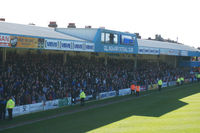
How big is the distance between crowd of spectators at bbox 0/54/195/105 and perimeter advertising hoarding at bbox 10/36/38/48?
2.56 meters

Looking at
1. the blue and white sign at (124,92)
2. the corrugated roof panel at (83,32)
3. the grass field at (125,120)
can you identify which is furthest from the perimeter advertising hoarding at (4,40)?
the blue and white sign at (124,92)

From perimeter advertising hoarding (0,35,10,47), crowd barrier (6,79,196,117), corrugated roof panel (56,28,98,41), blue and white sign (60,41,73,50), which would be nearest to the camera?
perimeter advertising hoarding (0,35,10,47)

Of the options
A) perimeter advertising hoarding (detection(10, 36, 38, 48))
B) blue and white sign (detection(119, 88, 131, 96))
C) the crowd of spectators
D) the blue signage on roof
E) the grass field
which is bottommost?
the grass field

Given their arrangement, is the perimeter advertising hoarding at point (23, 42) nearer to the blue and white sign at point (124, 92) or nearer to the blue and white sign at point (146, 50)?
the blue and white sign at point (124, 92)

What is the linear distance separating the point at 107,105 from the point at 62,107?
4.39 meters

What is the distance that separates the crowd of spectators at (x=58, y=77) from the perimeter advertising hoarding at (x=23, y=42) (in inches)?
101

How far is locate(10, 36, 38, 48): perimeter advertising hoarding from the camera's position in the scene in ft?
67.5

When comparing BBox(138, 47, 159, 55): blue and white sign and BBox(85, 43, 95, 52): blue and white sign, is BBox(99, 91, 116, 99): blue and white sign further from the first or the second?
BBox(138, 47, 159, 55): blue and white sign

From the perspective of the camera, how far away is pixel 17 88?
69.3 ft

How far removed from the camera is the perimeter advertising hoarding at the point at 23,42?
67.5 feet

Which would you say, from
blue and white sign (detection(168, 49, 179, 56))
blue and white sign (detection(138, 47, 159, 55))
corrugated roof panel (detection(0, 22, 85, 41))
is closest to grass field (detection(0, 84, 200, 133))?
corrugated roof panel (detection(0, 22, 85, 41))

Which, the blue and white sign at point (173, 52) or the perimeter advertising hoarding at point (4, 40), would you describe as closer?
the perimeter advertising hoarding at point (4, 40)

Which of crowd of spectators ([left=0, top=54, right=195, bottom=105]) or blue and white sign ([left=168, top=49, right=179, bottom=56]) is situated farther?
blue and white sign ([left=168, top=49, right=179, bottom=56])

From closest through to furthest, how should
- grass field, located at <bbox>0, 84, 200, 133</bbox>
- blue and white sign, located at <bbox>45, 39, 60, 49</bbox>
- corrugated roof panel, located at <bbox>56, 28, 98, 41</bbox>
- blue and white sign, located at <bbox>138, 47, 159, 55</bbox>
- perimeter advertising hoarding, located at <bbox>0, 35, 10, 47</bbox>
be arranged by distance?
grass field, located at <bbox>0, 84, 200, 133</bbox> → perimeter advertising hoarding, located at <bbox>0, 35, 10, 47</bbox> → blue and white sign, located at <bbox>45, 39, 60, 49</bbox> → corrugated roof panel, located at <bbox>56, 28, 98, 41</bbox> → blue and white sign, located at <bbox>138, 47, 159, 55</bbox>
